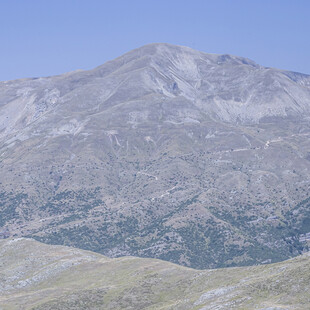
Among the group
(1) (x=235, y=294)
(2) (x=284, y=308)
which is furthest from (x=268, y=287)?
(2) (x=284, y=308)

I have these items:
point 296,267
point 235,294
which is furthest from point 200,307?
point 296,267

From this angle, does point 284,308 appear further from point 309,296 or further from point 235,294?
point 235,294

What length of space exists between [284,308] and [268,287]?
22.0 metres

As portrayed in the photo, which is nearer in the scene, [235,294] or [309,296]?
[309,296]

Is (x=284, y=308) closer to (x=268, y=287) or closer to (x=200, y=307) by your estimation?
(x=268, y=287)

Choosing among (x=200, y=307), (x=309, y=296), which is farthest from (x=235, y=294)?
(x=309, y=296)

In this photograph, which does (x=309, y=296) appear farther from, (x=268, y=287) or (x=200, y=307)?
(x=200, y=307)

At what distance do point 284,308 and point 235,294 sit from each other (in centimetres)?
2921

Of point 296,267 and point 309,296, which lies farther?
point 296,267

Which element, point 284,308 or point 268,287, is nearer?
point 284,308

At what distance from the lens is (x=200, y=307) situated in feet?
634

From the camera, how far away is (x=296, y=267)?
194875 mm

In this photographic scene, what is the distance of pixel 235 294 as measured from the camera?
19225 cm

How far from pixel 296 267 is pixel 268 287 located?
510 inches
